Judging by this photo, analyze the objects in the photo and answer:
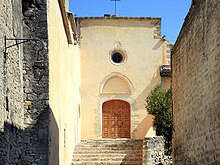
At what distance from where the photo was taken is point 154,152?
14094 mm

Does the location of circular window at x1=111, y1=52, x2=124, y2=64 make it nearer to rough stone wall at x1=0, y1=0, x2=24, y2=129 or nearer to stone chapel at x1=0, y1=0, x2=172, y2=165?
stone chapel at x1=0, y1=0, x2=172, y2=165

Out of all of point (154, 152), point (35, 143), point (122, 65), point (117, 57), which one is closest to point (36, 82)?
point (35, 143)

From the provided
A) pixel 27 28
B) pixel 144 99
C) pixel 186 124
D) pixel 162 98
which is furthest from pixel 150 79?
pixel 27 28

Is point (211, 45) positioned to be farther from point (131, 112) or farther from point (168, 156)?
point (131, 112)

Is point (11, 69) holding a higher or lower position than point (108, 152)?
higher

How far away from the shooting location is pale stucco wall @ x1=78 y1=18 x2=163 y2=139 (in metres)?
19.0

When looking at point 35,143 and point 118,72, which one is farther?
point 118,72

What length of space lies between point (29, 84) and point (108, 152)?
7.52 metres

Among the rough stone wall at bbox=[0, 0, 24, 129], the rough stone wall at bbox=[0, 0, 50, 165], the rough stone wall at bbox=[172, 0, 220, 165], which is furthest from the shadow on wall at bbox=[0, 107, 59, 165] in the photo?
the rough stone wall at bbox=[172, 0, 220, 165]

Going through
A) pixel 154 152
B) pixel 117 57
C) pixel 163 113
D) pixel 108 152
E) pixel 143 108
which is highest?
pixel 117 57

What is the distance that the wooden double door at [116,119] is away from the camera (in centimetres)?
1964

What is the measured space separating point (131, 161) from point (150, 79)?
604 cm

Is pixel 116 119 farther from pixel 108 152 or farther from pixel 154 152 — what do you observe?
pixel 154 152

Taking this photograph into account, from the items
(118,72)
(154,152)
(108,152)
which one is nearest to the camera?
(154,152)
